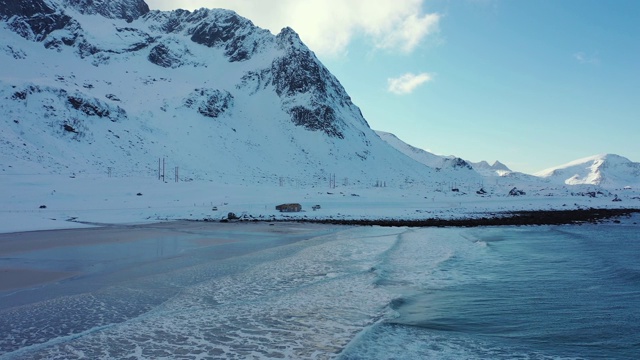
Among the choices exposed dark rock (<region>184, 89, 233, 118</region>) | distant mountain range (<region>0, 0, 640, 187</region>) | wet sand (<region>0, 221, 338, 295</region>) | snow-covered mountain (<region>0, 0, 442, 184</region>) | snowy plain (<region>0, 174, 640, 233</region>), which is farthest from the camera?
exposed dark rock (<region>184, 89, 233, 118</region>)

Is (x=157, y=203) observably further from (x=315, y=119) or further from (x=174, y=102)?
(x=315, y=119)

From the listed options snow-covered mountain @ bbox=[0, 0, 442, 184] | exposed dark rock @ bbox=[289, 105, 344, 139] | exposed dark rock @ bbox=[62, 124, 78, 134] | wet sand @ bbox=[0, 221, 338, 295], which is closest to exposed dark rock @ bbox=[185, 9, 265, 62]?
snow-covered mountain @ bbox=[0, 0, 442, 184]

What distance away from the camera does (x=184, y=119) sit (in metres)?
118

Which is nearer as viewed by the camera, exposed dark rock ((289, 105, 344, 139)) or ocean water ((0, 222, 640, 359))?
ocean water ((0, 222, 640, 359))

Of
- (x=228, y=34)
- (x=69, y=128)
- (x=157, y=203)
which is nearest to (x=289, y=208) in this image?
(x=157, y=203)

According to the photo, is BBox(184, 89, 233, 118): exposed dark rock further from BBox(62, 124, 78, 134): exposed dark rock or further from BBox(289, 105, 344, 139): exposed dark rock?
BBox(62, 124, 78, 134): exposed dark rock

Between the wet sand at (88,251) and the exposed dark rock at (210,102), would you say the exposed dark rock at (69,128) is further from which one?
the wet sand at (88,251)

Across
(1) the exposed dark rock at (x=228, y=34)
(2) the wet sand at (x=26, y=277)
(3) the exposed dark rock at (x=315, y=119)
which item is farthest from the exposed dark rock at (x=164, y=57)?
(2) the wet sand at (x=26, y=277)

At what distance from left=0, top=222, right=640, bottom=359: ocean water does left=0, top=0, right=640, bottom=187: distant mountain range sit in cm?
6302

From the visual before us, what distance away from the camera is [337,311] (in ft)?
29.9

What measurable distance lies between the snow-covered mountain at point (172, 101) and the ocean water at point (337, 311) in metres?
64.8

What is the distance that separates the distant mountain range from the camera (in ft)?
287

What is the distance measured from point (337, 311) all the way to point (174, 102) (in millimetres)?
123983

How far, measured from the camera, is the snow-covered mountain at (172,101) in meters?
87.8
